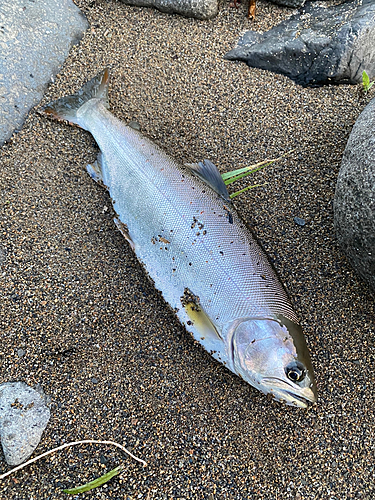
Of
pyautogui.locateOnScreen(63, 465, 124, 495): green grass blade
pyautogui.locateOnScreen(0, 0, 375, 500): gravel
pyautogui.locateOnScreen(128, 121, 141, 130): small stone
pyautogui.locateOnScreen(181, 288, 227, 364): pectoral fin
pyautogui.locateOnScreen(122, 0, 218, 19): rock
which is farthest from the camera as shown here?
pyautogui.locateOnScreen(122, 0, 218, 19): rock

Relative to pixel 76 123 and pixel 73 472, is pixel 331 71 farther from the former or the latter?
pixel 73 472

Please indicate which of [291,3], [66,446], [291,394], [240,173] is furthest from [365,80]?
[66,446]

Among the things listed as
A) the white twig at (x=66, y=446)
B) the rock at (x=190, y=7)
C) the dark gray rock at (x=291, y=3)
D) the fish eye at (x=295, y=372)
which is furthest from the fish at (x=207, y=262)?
the dark gray rock at (x=291, y=3)

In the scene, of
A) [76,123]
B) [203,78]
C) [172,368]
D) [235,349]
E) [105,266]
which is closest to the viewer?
[235,349]

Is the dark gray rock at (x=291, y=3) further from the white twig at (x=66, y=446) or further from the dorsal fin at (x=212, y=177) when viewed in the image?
the white twig at (x=66, y=446)

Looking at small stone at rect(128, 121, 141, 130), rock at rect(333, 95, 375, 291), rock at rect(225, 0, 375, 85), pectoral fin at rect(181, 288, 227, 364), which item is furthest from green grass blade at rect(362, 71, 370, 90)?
pectoral fin at rect(181, 288, 227, 364)

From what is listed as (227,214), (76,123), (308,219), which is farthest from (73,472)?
(76,123)

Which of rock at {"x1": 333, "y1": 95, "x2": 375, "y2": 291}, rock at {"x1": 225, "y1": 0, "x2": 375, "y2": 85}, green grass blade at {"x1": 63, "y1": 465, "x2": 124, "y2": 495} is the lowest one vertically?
green grass blade at {"x1": 63, "y1": 465, "x2": 124, "y2": 495}

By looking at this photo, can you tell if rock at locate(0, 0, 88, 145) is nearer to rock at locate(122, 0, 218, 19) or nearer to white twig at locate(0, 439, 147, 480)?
rock at locate(122, 0, 218, 19)
